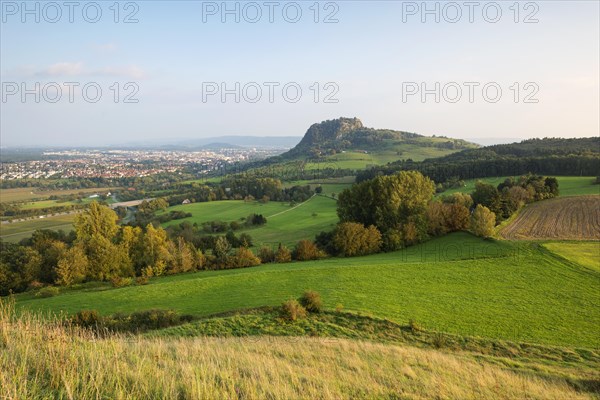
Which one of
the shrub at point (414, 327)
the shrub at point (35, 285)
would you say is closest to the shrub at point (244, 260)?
the shrub at point (35, 285)

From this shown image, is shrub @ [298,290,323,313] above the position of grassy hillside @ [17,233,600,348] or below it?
above

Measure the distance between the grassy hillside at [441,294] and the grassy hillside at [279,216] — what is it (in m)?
24.2

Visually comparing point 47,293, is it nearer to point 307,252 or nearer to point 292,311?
point 307,252

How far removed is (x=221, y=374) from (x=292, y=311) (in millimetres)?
13334

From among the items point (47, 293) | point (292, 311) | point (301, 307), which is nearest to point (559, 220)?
point (301, 307)

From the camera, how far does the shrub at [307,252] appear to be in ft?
146

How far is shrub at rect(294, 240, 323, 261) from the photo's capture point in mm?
44513

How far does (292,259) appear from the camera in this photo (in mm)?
Result: 45188

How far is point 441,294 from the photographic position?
2606 cm

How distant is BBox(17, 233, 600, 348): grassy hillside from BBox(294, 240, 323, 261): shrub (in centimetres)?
1001

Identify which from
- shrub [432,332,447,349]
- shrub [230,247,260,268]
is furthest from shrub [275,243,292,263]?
shrub [432,332,447,349]

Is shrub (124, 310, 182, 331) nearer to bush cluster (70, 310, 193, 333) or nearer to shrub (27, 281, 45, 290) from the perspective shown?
bush cluster (70, 310, 193, 333)

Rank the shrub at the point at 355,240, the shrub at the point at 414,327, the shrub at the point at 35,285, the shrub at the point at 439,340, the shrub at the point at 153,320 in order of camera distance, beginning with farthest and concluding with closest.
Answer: the shrub at the point at 355,240 < the shrub at the point at 35,285 < the shrub at the point at 153,320 < the shrub at the point at 414,327 < the shrub at the point at 439,340

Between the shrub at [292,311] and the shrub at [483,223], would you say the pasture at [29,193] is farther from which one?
the shrub at [483,223]
